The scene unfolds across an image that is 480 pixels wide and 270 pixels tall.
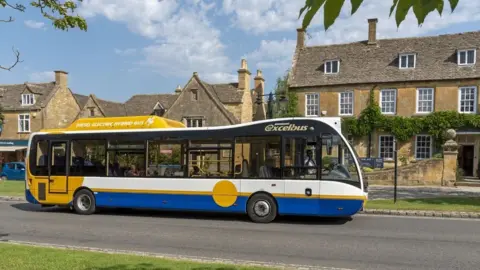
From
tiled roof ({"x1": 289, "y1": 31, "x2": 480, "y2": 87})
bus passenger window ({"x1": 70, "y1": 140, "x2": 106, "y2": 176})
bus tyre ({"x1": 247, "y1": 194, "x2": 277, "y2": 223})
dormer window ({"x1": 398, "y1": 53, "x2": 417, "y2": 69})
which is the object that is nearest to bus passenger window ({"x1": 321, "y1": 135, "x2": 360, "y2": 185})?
bus tyre ({"x1": 247, "y1": 194, "x2": 277, "y2": 223})

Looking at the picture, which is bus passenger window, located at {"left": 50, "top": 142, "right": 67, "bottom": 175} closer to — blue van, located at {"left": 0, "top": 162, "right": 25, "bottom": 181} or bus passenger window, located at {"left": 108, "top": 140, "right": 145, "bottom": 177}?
bus passenger window, located at {"left": 108, "top": 140, "right": 145, "bottom": 177}

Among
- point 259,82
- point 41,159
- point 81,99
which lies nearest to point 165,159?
point 41,159

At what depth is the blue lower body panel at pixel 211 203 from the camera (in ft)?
37.7

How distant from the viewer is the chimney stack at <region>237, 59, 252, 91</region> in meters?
41.0

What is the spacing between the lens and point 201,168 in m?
12.8

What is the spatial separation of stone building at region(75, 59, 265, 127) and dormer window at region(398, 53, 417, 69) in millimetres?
12969

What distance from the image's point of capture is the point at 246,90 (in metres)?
41.8

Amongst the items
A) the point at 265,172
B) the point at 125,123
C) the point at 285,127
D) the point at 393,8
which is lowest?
the point at 265,172

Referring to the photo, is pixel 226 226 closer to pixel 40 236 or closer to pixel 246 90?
pixel 40 236

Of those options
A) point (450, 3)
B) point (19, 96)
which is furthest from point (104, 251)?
point (19, 96)

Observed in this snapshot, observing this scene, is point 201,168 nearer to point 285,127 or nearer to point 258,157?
point 258,157

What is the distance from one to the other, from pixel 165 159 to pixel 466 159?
2446 centimetres

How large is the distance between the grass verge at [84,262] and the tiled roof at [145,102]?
38.3 metres

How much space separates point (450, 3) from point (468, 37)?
33.2 meters
